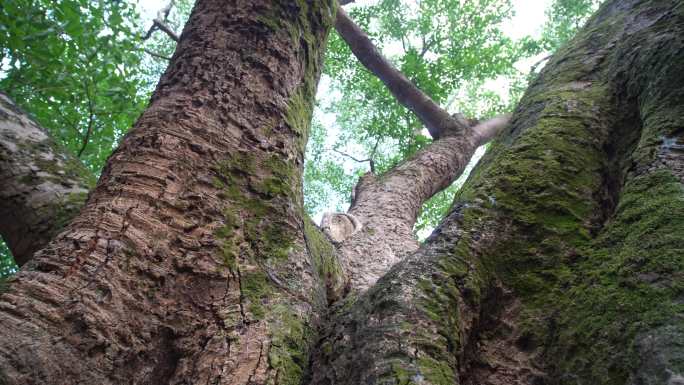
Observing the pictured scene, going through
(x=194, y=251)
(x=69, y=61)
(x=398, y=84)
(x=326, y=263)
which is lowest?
(x=194, y=251)

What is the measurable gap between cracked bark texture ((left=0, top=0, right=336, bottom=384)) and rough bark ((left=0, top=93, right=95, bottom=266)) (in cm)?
59

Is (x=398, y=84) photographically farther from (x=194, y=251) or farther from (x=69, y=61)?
(x=194, y=251)

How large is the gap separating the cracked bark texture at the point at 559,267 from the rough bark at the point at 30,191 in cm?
131

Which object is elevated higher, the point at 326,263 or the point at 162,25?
the point at 162,25

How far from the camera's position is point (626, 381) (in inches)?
39.4

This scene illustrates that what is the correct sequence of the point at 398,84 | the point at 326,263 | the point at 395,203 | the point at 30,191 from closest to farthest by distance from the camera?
the point at 30,191
the point at 326,263
the point at 395,203
the point at 398,84

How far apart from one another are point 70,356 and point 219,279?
1.52ft

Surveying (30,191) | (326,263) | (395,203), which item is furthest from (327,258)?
(395,203)

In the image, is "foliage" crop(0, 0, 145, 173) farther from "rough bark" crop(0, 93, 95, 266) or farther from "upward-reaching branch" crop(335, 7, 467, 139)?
"upward-reaching branch" crop(335, 7, 467, 139)

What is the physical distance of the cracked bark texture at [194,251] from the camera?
1.18 meters

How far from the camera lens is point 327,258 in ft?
7.18

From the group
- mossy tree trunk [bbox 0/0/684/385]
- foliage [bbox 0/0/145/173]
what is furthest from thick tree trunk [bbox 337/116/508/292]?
foliage [bbox 0/0/145/173]

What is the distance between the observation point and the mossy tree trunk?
116 cm

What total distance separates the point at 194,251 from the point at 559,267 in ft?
3.88
